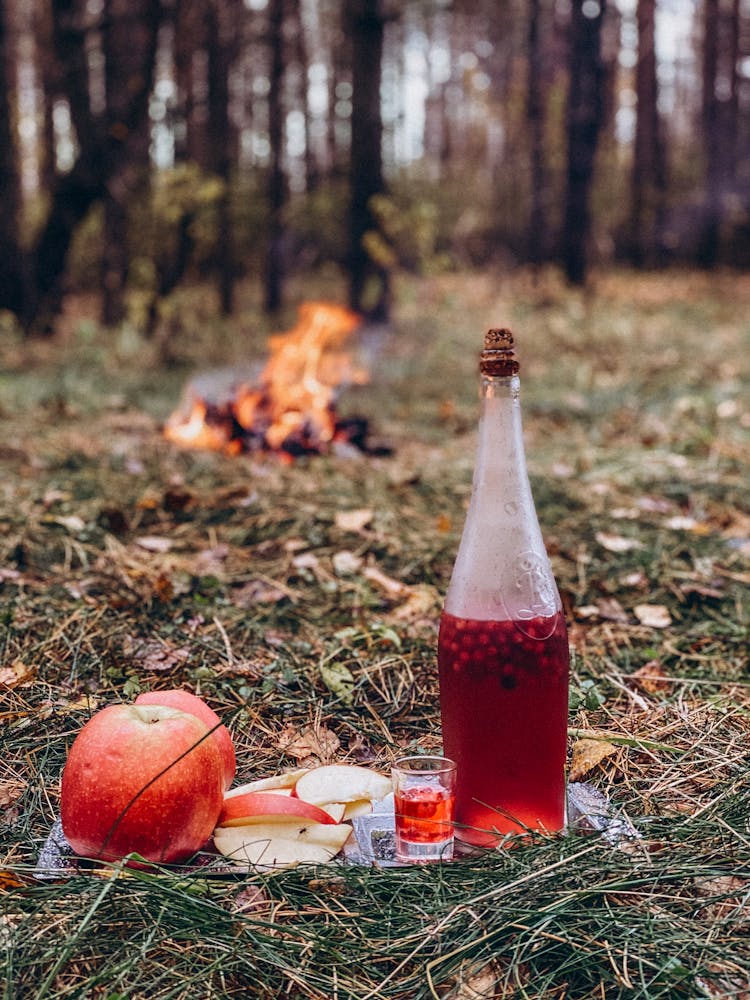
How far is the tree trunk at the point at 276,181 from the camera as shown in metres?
13.7

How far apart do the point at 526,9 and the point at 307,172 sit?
6.54 meters

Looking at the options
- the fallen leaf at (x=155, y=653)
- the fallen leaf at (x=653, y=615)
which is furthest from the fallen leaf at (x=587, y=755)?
the fallen leaf at (x=155, y=653)

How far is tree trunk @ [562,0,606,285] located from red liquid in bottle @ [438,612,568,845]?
43.7 ft

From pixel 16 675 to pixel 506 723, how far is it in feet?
4.87

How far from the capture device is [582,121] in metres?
13.8

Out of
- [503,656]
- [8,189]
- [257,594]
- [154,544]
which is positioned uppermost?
[8,189]

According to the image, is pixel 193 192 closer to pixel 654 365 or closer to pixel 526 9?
pixel 654 365

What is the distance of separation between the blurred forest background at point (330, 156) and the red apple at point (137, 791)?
8522 mm

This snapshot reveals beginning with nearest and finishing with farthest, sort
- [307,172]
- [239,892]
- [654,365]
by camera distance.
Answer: [239,892]
[654,365]
[307,172]

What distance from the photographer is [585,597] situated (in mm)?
3424

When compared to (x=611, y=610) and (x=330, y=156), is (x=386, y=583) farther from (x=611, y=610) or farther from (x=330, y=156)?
(x=330, y=156)

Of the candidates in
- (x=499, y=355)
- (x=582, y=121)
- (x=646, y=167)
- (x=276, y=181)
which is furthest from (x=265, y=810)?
(x=646, y=167)

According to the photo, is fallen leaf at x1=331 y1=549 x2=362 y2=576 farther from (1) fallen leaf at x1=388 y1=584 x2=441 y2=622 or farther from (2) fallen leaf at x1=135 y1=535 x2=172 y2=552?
(2) fallen leaf at x1=135 y1=535 x2=172 y2=552

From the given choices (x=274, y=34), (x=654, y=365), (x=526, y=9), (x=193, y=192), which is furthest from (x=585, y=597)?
(x=526, y=9)
